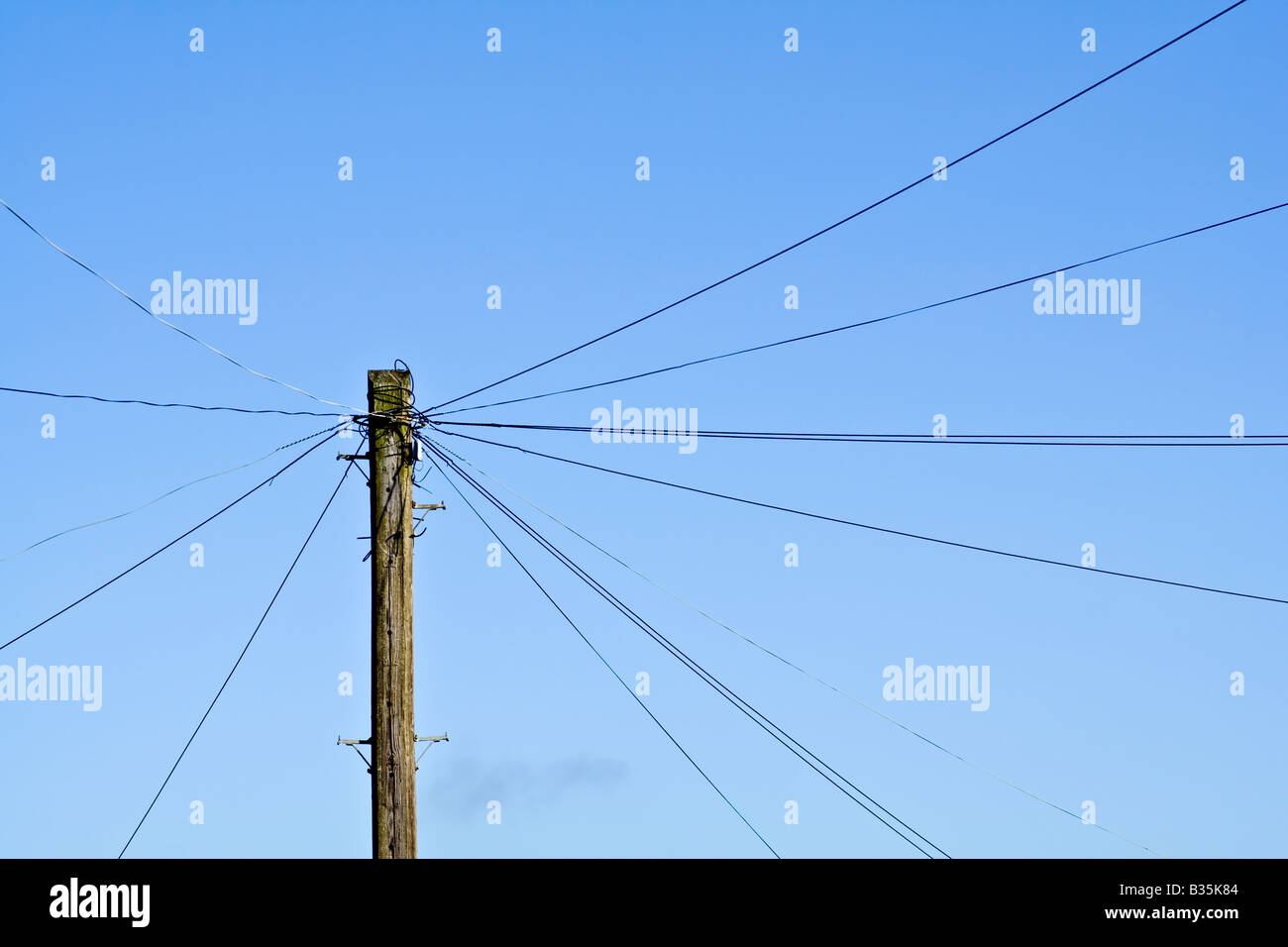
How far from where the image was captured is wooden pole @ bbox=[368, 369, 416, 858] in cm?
1231

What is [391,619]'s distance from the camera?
1270 centimetres

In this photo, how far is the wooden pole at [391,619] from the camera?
12312 mm
